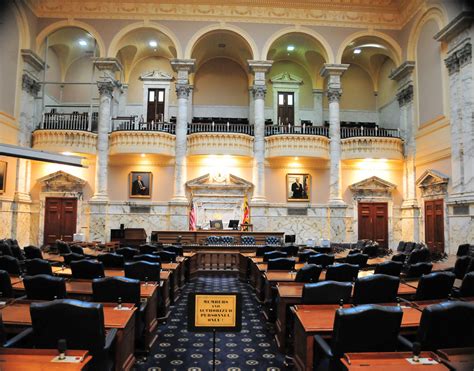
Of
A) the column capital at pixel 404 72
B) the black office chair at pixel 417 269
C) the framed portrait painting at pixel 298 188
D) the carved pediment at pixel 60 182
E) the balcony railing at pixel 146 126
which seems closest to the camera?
the black office chair at pixel 417 269

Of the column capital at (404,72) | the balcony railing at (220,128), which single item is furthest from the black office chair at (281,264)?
the column capital at (404,72)

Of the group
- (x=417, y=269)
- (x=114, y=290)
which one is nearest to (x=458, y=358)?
(x=114, y=290)

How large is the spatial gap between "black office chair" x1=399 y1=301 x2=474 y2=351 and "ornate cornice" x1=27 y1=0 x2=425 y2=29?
1726 cm

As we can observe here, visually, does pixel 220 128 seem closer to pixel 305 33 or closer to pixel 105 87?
pixel 105 87

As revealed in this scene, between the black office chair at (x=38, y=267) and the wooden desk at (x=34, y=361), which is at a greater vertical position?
the black office chair at (x=38, y=267)

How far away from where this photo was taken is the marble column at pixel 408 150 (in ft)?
55.2

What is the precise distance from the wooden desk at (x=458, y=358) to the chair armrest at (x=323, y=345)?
2.83 feet

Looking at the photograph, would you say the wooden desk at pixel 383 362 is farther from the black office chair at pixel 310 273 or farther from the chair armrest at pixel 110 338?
the black office chair at pixel 310 273

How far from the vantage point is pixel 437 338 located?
3.10m

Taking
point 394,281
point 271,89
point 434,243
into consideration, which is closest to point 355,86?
point 271,89

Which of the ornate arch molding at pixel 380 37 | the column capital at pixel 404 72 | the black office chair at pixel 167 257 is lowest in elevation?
the black office chair at pixel 167 257

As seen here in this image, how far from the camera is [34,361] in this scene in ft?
8.64

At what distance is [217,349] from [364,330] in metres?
2.80

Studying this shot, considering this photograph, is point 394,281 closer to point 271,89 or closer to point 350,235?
point 350,235
